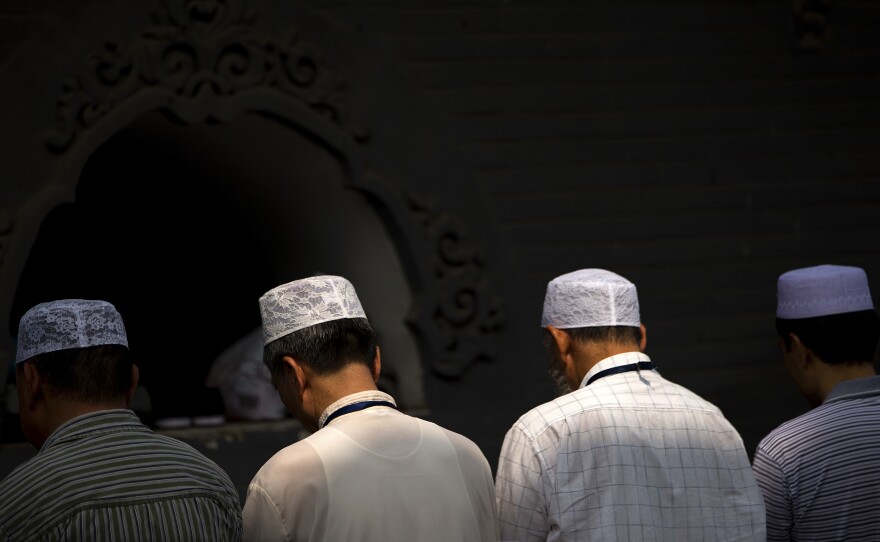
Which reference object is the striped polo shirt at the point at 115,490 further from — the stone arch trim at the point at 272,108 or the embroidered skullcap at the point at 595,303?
the stone arch trim at the point at 272,108

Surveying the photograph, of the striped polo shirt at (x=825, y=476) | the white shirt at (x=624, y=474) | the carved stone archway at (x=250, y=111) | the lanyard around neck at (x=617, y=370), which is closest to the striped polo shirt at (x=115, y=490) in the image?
the white shirt at (x=624, y=474)

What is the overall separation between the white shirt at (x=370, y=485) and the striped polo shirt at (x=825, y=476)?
825 mm

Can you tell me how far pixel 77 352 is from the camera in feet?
8.14

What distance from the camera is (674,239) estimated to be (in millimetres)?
5109

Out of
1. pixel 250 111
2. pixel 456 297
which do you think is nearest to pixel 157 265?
pixel 250 111

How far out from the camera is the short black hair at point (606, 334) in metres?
3.12

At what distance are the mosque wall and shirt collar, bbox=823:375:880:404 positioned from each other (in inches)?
71.6

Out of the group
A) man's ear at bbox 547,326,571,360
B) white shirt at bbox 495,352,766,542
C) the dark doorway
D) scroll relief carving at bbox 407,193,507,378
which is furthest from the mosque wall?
white shirt at bbox 495,352,766,542

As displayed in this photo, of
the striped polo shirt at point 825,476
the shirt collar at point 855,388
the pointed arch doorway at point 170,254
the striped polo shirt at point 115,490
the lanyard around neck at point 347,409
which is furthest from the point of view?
the pointed arch doorway at point 170,254

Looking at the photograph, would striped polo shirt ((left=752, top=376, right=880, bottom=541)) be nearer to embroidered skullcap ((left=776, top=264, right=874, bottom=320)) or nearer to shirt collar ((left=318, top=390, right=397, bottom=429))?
embroidered skullcap ((left=776, top=264, right=874, bottom=320))

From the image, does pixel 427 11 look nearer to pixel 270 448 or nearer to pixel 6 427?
pixel 270 448

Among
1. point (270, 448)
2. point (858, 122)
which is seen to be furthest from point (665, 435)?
point (858, 122)

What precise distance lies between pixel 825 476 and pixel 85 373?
5.64 feet

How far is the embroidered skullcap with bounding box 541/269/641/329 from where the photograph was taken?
313cm
